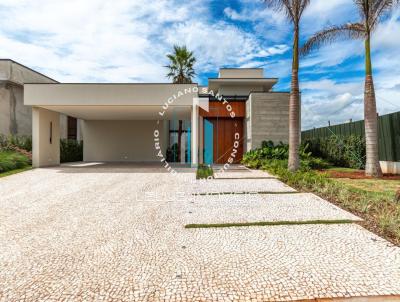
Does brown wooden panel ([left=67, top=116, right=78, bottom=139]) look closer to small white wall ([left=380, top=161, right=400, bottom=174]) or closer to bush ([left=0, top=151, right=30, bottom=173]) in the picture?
bush ([left=0, top=151, right=30, bottom=173])

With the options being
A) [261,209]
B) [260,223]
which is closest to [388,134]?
[261,209]

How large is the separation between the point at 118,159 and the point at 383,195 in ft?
52.3

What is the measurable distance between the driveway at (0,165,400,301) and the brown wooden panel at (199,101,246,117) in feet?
29.6

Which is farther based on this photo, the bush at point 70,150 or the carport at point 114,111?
the bush at point 70,150

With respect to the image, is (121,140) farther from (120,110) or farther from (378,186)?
(378,186)

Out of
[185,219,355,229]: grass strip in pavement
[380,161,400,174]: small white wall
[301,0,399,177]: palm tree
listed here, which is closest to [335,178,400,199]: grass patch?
[301,0,399,177]: palm tree

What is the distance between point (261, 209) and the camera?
5.38 meters

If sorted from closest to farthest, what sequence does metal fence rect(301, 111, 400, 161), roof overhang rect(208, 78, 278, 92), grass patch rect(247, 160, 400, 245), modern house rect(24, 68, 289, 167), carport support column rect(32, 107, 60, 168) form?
grass patch rect(247, 160, 400, 245) → metal fence rect(301, 111, 400, 161) → modern house rect(24, 68, 289, 167) → carport support column rect(32, 107, 60, 168) → roof overhang rect(208, 78, 278, 92)

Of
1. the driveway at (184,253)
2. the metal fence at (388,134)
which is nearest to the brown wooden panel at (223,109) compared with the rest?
the metal fence at (388,134)

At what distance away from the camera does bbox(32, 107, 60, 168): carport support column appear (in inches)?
491

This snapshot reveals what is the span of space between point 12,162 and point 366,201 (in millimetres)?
13904

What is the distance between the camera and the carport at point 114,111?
11.2 meters

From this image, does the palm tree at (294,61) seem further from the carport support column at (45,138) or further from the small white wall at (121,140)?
the carport support column at (45,138)

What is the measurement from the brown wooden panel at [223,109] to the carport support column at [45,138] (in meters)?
8.48
